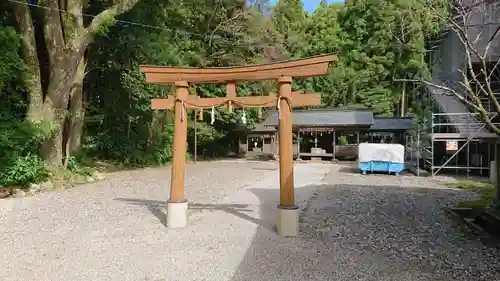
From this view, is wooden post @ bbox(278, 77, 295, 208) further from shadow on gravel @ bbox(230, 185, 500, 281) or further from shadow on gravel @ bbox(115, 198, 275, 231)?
shadow on gravel @ bbox(115, 198, 275, 231)

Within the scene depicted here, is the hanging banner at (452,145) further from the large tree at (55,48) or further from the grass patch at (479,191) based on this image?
the large tree at (55,48)

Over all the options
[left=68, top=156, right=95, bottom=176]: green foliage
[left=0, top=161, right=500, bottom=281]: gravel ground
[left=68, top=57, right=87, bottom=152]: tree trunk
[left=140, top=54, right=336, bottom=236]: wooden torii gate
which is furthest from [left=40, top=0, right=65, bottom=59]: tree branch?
[left=140, top=54, right=336, bottom=236]: wooden torii gate

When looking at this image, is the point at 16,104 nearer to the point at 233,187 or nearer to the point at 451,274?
the point at 233,187

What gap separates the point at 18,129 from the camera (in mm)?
10156

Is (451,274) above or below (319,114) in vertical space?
below

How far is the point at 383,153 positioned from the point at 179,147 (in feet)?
37.3

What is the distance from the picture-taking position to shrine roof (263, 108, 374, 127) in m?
21.6

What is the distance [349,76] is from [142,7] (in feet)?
66.9

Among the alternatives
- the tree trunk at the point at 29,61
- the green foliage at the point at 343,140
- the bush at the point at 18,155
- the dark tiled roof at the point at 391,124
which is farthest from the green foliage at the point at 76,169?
the green foliage at the point at 343,140

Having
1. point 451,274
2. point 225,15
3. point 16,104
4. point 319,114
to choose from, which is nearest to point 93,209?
point 16,104

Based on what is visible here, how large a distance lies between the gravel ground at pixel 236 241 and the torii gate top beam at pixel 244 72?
2.62 m

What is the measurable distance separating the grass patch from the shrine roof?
9060 mm

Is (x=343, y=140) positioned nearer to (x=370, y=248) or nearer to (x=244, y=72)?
(x=244, y=72)

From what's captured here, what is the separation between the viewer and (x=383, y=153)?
15.4 meters
